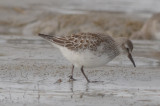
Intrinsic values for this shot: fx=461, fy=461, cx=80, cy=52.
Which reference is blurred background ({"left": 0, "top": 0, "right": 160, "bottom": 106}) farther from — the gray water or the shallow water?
the gray water

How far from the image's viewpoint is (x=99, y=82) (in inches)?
383

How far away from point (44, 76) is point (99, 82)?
1277 millimetres

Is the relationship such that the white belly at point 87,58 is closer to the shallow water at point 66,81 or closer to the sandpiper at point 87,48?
the sandpiper at point 87,48

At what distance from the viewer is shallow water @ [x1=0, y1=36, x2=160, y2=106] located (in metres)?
8.17

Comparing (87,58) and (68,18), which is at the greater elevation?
(87,58)

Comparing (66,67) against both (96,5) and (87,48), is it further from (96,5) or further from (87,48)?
(96,5)

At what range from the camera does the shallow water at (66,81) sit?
322 inches

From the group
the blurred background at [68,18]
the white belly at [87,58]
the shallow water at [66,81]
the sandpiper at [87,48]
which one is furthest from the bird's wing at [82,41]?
the blurred background at [68,18]

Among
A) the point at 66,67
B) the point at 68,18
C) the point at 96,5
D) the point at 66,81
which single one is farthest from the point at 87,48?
the point at 96,5

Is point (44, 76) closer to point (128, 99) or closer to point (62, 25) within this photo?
point (128, 99)

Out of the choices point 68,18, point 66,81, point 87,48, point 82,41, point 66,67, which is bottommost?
point 68,18

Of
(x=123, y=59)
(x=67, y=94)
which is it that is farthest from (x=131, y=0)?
(x=67, y=94)

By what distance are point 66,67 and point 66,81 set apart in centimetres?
168

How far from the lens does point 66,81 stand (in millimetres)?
9820
